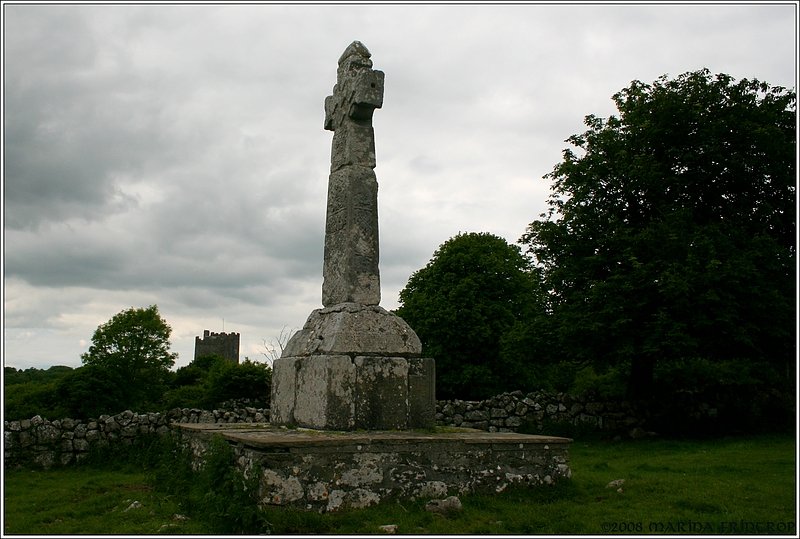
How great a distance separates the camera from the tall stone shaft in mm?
9805

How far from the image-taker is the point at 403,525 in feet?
23.4

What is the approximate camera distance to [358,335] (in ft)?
30.3

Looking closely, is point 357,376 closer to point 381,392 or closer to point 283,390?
point 381,392

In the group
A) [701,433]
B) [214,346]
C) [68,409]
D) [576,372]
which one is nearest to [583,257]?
[701,433]

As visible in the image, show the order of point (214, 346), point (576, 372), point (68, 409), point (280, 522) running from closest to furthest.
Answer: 1. point (280, 522)
2. point (68, 409)
3. point (576, 372)
4. point (214, 346)

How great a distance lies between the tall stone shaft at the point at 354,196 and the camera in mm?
9805

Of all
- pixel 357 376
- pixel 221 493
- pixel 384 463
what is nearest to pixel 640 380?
pixel 357 376

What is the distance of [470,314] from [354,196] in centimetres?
2219

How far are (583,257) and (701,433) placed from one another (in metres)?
5.74

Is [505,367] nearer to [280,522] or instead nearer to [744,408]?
[744,408]

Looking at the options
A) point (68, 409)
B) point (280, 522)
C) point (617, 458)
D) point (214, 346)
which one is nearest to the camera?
point (280, 522)

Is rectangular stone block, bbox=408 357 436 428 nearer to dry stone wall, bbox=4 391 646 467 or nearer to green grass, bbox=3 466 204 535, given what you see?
green grass, bbox=3 466 204 535

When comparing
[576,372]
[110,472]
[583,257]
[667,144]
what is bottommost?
[110,472]

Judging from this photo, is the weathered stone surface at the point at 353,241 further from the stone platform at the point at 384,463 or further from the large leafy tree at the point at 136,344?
the large leafy tree at the point at 136,344
